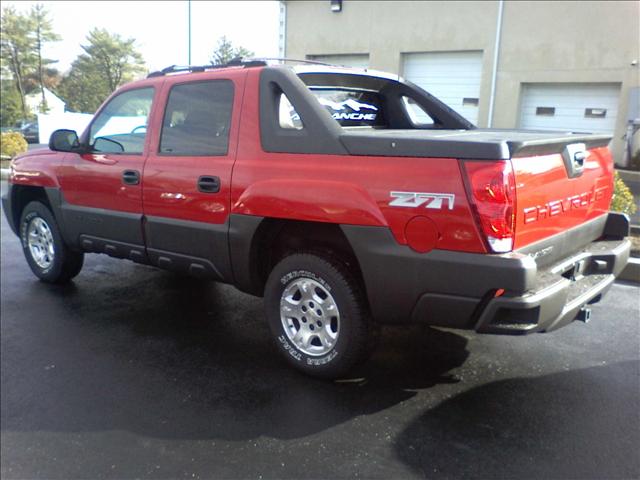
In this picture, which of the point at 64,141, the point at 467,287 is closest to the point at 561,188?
the point at 467,287

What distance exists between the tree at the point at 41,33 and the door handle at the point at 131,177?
40811 millimetres

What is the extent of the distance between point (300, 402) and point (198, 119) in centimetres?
208

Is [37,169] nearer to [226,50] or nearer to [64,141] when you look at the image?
[64,141]

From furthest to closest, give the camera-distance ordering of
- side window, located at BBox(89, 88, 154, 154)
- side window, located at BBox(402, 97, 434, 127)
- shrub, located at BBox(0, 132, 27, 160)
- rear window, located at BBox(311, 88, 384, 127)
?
shrub, located at BBox(0, 132, 27, 160)
side window, located at BBox(402, 97, 434, 127)
side window, located at BBox(89, 88, 154, 154)
rear window, located at BBox(311, 88, 384, 127)

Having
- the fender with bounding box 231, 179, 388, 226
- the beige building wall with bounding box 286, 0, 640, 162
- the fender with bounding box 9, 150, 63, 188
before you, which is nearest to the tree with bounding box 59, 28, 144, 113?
the beige building wall with bounding box 286, 0, 640, 162

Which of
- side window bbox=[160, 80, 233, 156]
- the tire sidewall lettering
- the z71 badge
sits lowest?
the tire sidewall lettering

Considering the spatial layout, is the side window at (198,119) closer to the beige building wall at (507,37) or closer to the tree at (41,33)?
the beige building wall at (507,37)

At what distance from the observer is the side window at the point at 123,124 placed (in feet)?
14.6

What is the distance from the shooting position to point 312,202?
3193 millimetres

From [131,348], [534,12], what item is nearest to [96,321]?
[131,348]

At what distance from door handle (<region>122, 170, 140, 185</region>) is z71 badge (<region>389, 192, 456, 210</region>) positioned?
224 cm

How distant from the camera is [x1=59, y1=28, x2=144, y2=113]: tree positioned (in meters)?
38.6

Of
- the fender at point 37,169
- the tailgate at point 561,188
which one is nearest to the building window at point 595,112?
the tailgate at point 561,188

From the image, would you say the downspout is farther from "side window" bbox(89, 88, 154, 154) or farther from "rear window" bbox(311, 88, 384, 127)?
"side window" bbox(89, 88, 154, 154)
